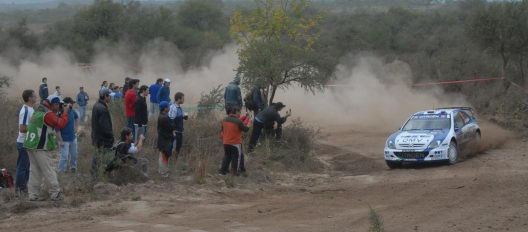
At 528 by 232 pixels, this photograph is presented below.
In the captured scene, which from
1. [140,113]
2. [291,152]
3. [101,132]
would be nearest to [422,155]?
[291,152]

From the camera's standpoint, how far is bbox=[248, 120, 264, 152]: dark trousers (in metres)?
17.5

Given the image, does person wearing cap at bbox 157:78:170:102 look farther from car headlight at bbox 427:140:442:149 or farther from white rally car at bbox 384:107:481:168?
car headlight at bbox 427:140:442:149

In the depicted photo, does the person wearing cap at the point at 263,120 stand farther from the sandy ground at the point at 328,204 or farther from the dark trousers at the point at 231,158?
the dark trousers at the point at 231,158

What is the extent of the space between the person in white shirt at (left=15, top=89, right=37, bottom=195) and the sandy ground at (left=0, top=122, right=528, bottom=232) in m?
1.03

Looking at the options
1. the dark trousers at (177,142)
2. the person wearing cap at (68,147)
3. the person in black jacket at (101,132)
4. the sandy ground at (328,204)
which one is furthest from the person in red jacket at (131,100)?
the sandy ground at (328,204)

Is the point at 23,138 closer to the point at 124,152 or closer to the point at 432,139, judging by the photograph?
the point at 124,152

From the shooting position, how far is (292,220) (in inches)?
451

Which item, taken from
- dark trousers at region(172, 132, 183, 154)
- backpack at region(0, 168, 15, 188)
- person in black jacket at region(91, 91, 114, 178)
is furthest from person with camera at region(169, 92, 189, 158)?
backpack at region(0, 168, 15, 188)

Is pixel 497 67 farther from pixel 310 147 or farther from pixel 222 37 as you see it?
pixel 222 37

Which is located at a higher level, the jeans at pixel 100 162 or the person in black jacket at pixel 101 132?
the person in black jacket at pixel 101 132

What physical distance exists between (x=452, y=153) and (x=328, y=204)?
590cm

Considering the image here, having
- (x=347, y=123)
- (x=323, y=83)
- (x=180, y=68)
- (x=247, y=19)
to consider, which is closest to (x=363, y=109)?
(x=347, y=123)

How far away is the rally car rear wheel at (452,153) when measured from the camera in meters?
17.6

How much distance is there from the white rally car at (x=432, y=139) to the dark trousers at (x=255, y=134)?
3.20 m
